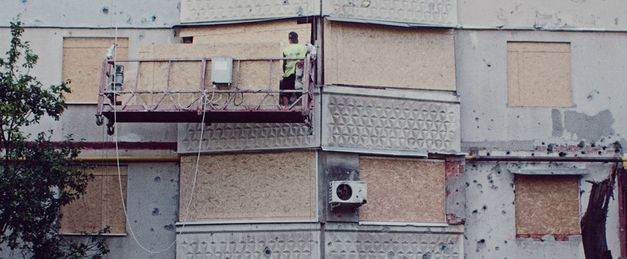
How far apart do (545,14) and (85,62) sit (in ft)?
26.6

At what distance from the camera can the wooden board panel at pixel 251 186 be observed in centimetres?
1873

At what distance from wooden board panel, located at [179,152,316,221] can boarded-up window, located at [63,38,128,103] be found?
220 centimetres

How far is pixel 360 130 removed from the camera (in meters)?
19.0

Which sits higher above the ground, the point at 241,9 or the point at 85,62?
the point at 241,9

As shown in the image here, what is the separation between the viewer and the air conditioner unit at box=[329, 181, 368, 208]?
721 inches

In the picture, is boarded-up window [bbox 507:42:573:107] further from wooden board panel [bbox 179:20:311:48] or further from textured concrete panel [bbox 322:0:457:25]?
wooden board panel [bbox 179:20:311:48]

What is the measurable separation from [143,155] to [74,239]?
183 centimetres

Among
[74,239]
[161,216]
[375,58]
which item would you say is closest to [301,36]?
[375,58]

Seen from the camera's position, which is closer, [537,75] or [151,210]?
[151,210]

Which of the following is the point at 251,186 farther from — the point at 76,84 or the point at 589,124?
the point at 589,124

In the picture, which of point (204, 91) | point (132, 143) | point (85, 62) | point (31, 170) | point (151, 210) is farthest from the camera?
point (85, 62)

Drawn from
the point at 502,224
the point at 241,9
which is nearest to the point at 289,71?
the point at 241,9

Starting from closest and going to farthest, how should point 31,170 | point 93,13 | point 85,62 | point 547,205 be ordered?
point 31,170, point 547,205, point 85,62, point 93,13

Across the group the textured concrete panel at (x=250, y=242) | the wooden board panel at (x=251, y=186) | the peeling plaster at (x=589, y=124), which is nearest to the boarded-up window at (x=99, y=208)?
the wooden board panel at (x=251, y=186)
